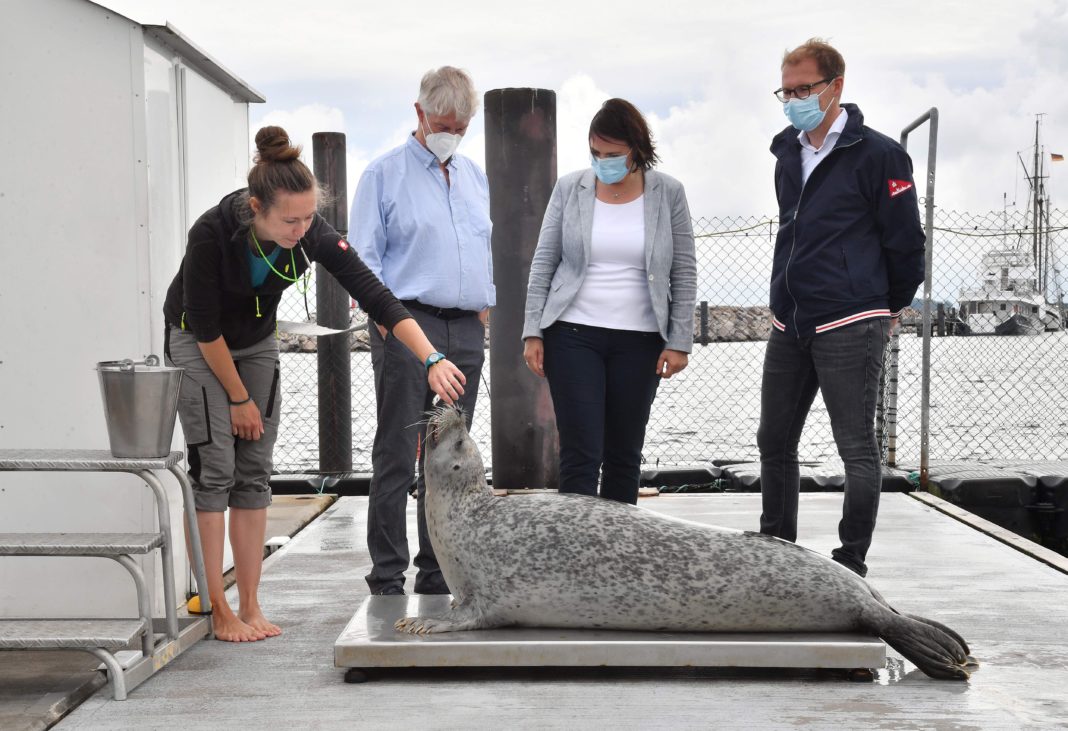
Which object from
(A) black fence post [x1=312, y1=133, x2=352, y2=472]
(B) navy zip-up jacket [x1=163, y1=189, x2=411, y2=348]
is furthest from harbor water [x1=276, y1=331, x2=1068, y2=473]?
(B) navy zip-up jacket [x1=163, y1=189, x2=411, y2=348]

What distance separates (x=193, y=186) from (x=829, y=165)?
267 centimetres

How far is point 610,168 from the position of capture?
14.2ft

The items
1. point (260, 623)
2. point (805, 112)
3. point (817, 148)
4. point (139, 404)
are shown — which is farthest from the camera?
point (817, 148)

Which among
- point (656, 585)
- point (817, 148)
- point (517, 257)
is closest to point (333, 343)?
point (517, 257)

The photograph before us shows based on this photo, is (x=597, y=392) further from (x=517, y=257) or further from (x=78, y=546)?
(x=517, y=257)

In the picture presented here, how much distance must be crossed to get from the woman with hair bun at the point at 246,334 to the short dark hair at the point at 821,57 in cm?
194

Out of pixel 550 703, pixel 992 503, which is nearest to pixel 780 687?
pixel 550 703

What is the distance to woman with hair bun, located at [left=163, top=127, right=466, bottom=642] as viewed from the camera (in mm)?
3660

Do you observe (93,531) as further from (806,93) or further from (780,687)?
(806,93)

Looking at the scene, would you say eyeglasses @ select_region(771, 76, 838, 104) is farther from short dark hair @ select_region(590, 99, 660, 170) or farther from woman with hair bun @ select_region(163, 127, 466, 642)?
woman with hair bun @ select_region(163, 127, 466, 642)

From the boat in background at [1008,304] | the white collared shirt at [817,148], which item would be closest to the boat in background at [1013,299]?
the boat in background at [1008,304]

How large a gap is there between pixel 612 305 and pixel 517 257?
2929 mm

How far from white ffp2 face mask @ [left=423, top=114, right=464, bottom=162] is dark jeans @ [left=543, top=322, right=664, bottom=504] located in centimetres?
84

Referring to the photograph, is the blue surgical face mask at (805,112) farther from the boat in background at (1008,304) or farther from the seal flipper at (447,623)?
the boat in background at (1008,304)
